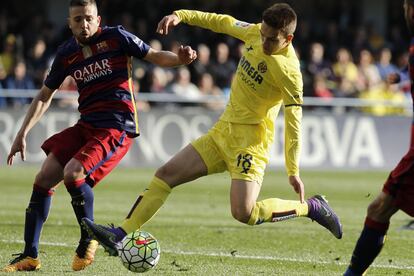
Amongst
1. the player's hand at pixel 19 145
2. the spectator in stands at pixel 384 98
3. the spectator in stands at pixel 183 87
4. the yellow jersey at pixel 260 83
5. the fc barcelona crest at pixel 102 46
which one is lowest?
the spectator in stands at pixel 384 98

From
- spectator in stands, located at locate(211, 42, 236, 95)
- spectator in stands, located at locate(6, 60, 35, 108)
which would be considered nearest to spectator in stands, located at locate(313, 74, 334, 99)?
spectator in stands, located at locate(211, 42, 236, 95)

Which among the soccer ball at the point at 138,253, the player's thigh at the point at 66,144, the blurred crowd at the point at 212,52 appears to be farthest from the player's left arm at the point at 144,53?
the blurred crowd at the point at 212,52

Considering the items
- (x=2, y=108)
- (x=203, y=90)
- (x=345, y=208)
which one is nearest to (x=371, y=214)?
(x=345, y=208)

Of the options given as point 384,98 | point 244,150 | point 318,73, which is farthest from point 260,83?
point 318,73

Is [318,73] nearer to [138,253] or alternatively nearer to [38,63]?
[38,63]

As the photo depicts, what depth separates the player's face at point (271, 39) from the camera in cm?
780

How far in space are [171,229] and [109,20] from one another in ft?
42.2

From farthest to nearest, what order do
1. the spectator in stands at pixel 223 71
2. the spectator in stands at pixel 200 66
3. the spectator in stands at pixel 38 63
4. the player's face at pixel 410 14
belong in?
1. the spectator in stands at pixel 223 71
2. the spectator in stands at pixel 200 66
3. the spectator in stands at pixel 38 63
4. the player's face at pixel 410 14

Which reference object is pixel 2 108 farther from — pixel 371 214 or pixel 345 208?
pixel 371 214

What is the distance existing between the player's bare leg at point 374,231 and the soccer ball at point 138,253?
1.64 meters

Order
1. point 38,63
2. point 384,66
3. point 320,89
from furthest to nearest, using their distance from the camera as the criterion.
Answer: point 384,66
point 320,89
point 38,63

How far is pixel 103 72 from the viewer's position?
8039 millimetres

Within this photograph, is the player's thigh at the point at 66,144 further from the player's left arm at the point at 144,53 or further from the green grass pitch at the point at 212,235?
the green grass pitch at the point at 212,235

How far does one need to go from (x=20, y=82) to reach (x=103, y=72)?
11.9 m
